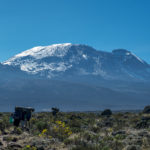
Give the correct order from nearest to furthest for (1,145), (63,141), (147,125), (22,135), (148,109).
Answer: (1,145), (63,141), (22,135), (147,125), (148,109)

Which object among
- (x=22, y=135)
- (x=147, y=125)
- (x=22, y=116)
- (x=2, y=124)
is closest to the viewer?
(x=22, y=135)

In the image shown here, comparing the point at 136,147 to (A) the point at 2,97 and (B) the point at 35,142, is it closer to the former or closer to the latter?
(B) the point at 35,142

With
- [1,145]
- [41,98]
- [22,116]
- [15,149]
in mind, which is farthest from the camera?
[41,98]

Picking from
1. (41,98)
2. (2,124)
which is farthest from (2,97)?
(2,124)

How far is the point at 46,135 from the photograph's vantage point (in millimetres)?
14461

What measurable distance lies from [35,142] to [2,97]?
19377 cm

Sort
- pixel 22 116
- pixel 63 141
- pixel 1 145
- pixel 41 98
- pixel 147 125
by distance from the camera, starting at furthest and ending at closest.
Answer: pixel 41 98 < pixel 147 125 < pixel 22 116 < pixel 63 141 < pixel 1 145

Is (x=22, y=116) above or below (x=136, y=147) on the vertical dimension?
above

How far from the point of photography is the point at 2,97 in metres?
198

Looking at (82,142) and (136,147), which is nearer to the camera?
(136,147)

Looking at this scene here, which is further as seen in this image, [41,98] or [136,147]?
[41,98]

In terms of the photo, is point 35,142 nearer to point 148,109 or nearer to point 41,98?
point 148,109

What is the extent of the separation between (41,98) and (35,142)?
188m

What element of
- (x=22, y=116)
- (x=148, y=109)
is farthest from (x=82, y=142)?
(x=148, y=109)
